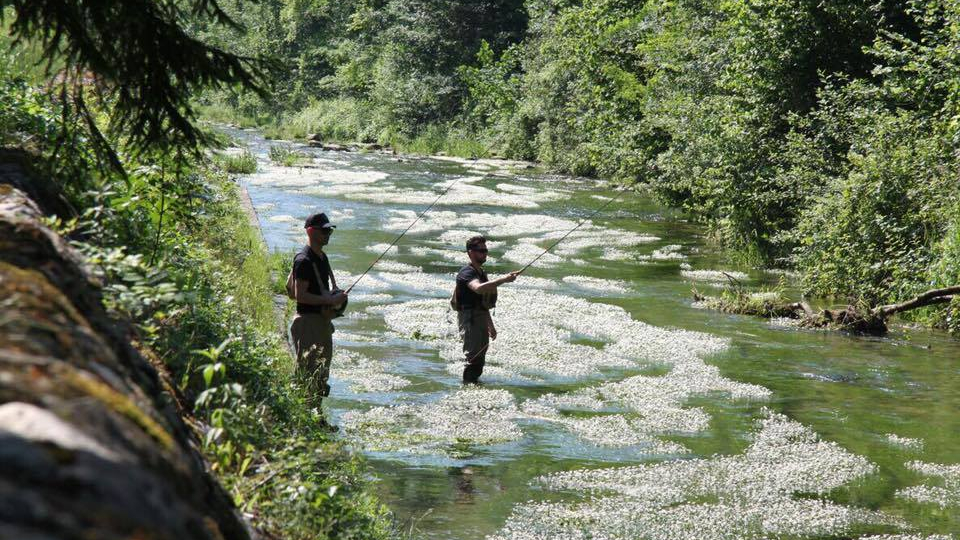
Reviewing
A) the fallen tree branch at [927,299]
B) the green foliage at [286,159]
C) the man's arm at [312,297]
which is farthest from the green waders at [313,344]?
the green foliage at [286,159]

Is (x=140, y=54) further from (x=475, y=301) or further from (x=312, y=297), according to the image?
(x=475, y=301)

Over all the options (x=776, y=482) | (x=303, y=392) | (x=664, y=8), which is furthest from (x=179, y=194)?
(x=664, y=8)

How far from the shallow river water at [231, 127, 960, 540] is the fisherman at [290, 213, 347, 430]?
2.54 feet

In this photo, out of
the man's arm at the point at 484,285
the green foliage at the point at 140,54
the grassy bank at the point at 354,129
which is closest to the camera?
the green foliage at the point at 140,54

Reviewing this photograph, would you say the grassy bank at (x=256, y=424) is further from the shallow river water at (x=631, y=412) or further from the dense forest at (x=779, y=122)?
the dense forest at (x=779, y=122)

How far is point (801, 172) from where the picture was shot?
19422 mm

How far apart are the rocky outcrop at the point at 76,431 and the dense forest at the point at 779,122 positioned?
319 cm

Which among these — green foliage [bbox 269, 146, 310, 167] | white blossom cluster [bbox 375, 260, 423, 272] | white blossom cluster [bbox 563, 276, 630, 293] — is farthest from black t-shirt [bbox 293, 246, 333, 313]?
green foliage [bbox 269, 146, 310, 167]

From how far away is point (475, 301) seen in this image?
10.9m

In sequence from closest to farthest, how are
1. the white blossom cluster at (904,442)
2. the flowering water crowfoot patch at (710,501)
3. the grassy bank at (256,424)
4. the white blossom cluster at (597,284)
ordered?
the grassy bank at (256,424) < the flowering water crowfoot patch at (710,501) < the white blossom cluster at (904,442) < the white blossom cluster at (597,284)

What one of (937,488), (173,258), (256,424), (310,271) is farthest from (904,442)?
(173,258)

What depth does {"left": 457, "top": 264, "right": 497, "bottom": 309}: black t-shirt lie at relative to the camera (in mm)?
10828

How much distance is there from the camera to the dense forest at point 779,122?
16.2 m

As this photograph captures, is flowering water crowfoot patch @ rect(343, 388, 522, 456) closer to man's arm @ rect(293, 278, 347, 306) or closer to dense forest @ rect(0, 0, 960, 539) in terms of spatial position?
dense forest @ rect(0, 0, 960, 539)
